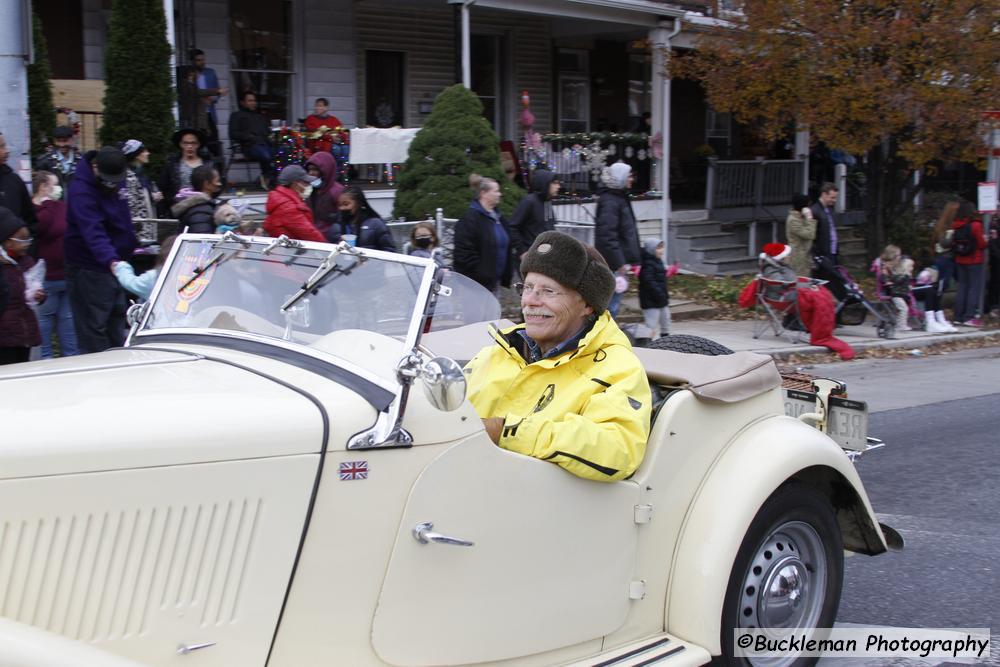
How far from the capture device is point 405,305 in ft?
10.6

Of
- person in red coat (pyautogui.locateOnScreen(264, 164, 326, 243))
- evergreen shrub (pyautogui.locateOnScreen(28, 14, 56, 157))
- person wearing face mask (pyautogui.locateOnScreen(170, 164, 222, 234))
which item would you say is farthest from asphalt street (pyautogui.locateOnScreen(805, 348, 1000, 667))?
evergreen shrub (pyautogui.locateOnScreen(28, 14, 56, 157))

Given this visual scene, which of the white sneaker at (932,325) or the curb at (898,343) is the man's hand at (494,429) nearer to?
the curb at (898,343)

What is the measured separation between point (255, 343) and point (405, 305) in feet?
1.66

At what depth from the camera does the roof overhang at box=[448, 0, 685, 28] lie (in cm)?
1661

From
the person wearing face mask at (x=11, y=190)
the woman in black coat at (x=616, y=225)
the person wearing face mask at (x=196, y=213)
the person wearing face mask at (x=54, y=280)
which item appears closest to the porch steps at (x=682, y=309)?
the woman in black coat at (x=616, y=225)

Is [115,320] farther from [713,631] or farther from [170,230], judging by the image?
[713,631]

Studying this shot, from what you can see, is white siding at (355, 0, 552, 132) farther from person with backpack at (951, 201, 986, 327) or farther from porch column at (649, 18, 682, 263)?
person with backpack at (951, 201, 986, 327)

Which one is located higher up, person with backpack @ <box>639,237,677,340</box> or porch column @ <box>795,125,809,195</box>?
porch column @ <box>795,125,809,195</box>

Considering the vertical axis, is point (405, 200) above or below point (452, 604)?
above

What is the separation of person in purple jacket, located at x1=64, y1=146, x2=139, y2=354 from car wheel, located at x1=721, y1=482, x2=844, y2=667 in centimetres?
512

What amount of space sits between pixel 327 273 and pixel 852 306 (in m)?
11.6

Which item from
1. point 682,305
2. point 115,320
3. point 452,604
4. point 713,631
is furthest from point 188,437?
point 682,305

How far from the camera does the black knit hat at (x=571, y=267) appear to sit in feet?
12.2

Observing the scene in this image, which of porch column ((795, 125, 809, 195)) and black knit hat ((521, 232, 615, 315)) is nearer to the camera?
black knit hat ((521, 232, 615, 315))
